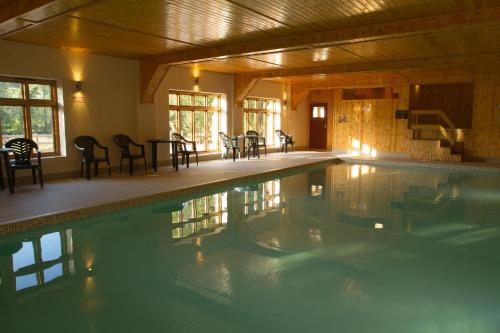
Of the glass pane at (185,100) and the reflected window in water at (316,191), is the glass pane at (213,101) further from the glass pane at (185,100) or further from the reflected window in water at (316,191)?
the reflected window in water at (316,191)

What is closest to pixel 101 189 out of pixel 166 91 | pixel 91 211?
pixel 91 211

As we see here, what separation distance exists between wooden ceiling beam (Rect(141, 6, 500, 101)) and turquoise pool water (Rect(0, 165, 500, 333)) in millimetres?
2610

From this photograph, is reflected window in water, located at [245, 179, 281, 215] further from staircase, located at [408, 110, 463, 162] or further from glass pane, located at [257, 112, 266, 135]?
staircase, located at [408, 110, 463, 162]

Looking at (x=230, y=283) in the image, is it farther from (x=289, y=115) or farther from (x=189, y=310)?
(x=289, y=115)

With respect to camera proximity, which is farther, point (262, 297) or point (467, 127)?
point (467, 127)

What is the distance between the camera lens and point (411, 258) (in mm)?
4105

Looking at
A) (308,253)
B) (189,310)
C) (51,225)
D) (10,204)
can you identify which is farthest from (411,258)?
(10,204)

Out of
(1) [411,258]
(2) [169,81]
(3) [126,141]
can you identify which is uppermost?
(2) [169,81]

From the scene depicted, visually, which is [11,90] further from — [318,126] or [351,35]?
[318,126]

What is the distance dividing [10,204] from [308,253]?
13.4 feet

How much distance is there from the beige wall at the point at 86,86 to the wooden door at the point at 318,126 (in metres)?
8.82

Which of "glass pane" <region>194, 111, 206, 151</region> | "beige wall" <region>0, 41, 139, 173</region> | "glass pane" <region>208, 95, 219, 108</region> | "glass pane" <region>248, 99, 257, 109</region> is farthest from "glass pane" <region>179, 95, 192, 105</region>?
"glass pane" <region>248, 99, 257, 109</region>

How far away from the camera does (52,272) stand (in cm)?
373

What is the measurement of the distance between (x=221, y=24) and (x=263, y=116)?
8.30 m
